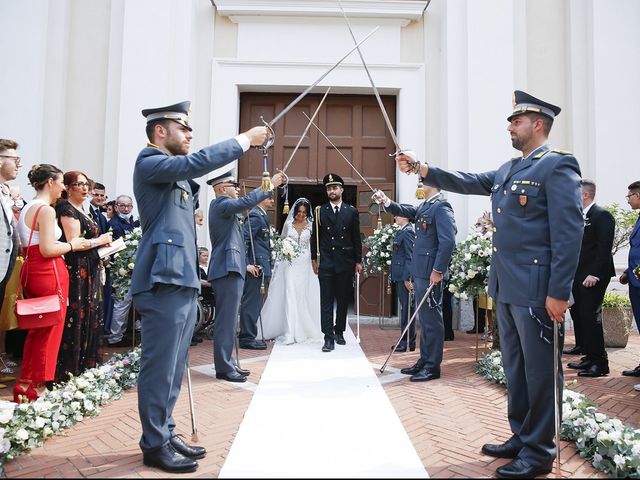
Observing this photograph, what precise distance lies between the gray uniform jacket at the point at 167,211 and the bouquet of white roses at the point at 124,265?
2.81 m

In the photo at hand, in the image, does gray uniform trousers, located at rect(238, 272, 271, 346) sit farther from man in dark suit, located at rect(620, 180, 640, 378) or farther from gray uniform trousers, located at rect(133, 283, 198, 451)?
man in dark suit, located at rect(620, 180, 640, 378)

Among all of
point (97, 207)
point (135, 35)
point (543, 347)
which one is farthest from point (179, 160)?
point (135, 35)

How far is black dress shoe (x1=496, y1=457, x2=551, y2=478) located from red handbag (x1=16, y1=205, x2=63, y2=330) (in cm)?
370

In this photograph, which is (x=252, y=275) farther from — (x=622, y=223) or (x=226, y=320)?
(x=622, y=223)

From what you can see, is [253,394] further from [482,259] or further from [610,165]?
[610,165]

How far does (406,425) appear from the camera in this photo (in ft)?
11.9

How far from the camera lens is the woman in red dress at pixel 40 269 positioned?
400cm

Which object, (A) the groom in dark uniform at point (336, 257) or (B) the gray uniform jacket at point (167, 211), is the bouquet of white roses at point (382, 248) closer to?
(A) the groom in dark uniform at point (336, 257)

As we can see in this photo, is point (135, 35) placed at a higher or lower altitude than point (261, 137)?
higher

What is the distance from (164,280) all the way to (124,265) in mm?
3133

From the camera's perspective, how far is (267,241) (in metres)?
7.23

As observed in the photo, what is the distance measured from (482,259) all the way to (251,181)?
5.40 meters

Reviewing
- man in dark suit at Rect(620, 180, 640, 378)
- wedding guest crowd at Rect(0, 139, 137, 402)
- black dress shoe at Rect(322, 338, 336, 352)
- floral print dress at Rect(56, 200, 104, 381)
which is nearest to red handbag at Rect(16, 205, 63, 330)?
wedding guest crowd at Rect(0, 139, 137, 402)

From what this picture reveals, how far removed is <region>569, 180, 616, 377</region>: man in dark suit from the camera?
5301 mm
